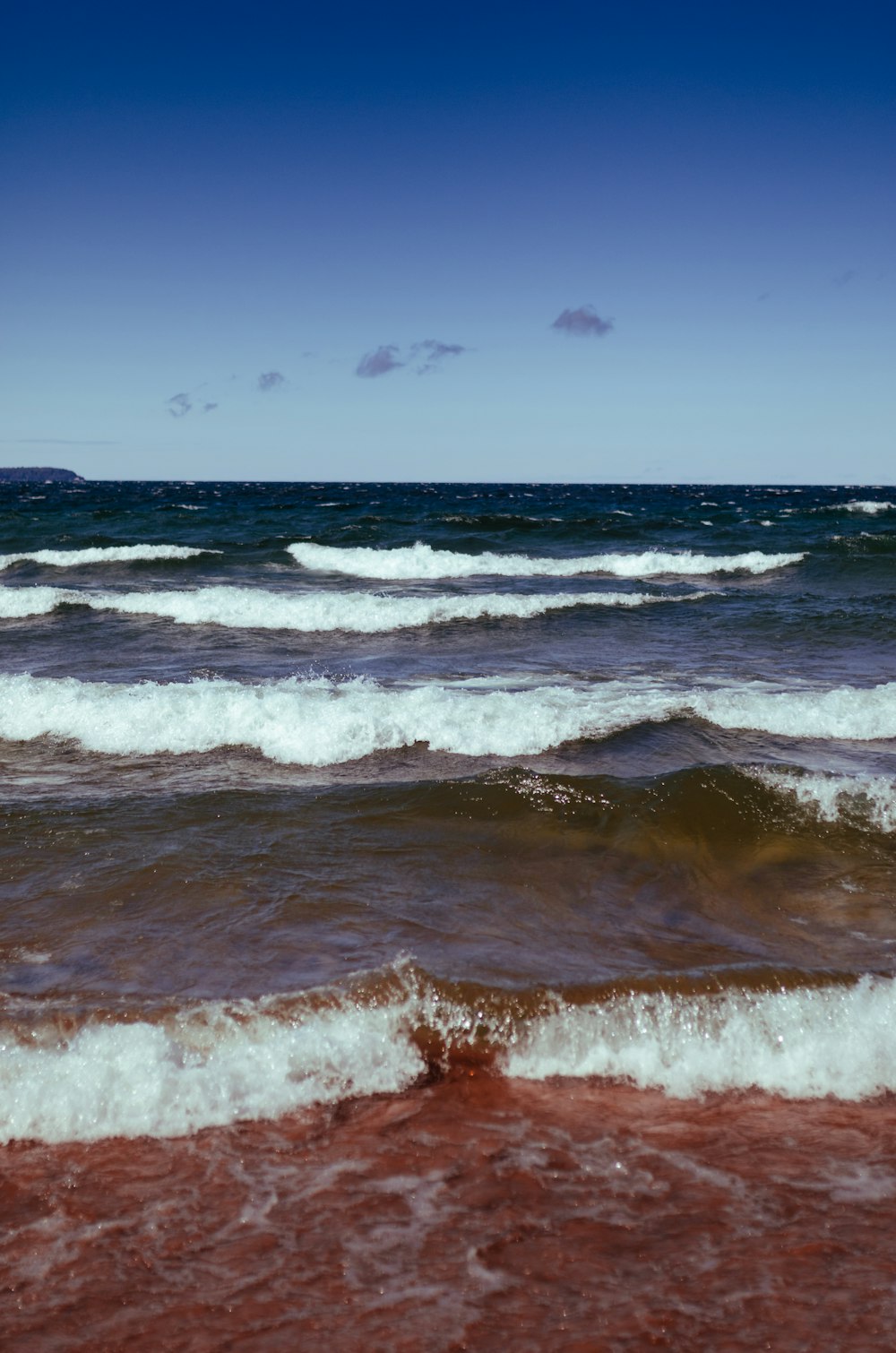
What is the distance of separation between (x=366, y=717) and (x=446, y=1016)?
4148 millimetres

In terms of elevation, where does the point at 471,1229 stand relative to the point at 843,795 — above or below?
below

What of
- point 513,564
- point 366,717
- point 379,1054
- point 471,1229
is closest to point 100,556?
point 513,564

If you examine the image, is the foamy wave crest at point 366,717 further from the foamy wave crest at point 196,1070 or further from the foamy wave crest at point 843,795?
the foamy wave crest at point 196,1070

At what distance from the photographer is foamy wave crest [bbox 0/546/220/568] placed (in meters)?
20.8

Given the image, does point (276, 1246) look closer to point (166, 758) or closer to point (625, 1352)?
point (625, 1352)

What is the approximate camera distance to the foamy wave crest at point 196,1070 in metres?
2.91

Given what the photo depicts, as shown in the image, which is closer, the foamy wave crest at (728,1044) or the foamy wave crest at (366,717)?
the foamy wave crest at (728,1044)

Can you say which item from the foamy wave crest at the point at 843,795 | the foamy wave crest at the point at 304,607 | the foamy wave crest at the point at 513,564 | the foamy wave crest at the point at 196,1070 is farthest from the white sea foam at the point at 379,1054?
the foamy wave crest at the point at 513,564

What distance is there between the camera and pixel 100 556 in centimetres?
2133

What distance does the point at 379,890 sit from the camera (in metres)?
4.52

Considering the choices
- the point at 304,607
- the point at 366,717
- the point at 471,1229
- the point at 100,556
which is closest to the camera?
the point at 471,1229

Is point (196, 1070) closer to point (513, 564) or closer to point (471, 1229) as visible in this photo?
point (471, 1229)

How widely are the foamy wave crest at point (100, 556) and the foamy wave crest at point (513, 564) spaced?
305 centimetres

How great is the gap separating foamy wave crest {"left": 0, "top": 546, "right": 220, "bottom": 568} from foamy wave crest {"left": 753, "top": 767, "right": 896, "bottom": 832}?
17.8m
